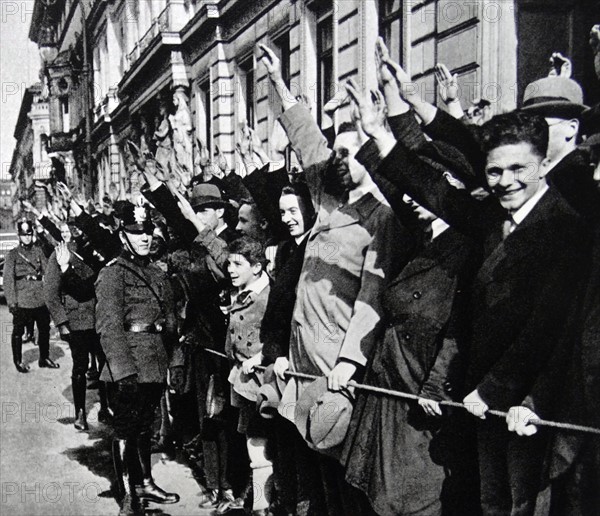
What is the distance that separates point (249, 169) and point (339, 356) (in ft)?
8.52

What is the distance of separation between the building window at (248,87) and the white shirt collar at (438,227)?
40.5ft

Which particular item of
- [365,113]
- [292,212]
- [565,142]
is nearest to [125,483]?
[292,212]

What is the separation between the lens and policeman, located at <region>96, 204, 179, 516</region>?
217 inches

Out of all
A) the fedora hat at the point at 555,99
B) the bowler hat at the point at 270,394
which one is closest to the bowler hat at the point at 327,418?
the bowler hat at the point at 270,394

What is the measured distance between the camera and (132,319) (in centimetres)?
567

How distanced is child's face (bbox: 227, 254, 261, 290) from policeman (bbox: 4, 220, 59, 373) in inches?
309

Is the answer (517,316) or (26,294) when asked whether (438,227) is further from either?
(26,294)

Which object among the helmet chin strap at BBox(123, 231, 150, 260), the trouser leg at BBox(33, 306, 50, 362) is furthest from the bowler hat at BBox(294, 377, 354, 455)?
the trouser leg at BBox(33, 306, 50, 362)

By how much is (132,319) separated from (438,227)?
290 cm

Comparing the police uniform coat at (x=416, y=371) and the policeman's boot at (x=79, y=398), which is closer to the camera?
the police uniform coat at (x=416, y=371)

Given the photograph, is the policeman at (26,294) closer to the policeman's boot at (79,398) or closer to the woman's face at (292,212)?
the policeman's boot at (79,398)

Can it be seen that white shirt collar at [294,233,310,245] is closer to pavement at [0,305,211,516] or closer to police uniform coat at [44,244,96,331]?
pavement at [0,305,211,516]

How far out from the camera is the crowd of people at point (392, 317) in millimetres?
2871

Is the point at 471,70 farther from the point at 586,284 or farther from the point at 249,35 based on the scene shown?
the point at 249,35
